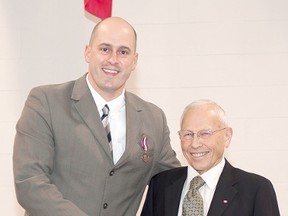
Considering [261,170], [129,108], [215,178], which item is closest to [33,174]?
[129,108]

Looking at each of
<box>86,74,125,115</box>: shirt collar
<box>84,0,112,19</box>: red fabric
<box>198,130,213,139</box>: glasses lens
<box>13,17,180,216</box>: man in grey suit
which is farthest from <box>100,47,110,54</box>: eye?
<box>84,0,112,19</box>: red fabric

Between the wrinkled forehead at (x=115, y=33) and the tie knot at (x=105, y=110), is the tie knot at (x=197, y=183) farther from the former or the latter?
the wrinkled forehead at (x=115, y=33)

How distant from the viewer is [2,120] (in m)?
3.86

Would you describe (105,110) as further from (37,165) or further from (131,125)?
(37,165)

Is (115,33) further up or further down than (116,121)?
further up

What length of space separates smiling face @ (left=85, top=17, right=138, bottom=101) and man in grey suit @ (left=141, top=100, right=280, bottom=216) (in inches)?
14.3

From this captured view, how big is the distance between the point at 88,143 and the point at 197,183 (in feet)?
1.71

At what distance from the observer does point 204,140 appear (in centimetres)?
238

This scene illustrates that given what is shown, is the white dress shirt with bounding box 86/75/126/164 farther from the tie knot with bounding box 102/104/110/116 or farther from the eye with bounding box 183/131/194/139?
the eye with bounding box 183/131/194/139

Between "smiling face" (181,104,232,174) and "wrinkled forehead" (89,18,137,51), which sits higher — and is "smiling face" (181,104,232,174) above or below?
below

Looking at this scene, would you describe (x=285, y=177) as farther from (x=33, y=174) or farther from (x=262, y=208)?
(x=33, y=174)

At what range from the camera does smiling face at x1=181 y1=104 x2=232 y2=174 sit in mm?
2377

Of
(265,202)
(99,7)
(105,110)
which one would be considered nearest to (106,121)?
(105,110)

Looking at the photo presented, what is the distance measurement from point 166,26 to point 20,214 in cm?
171
